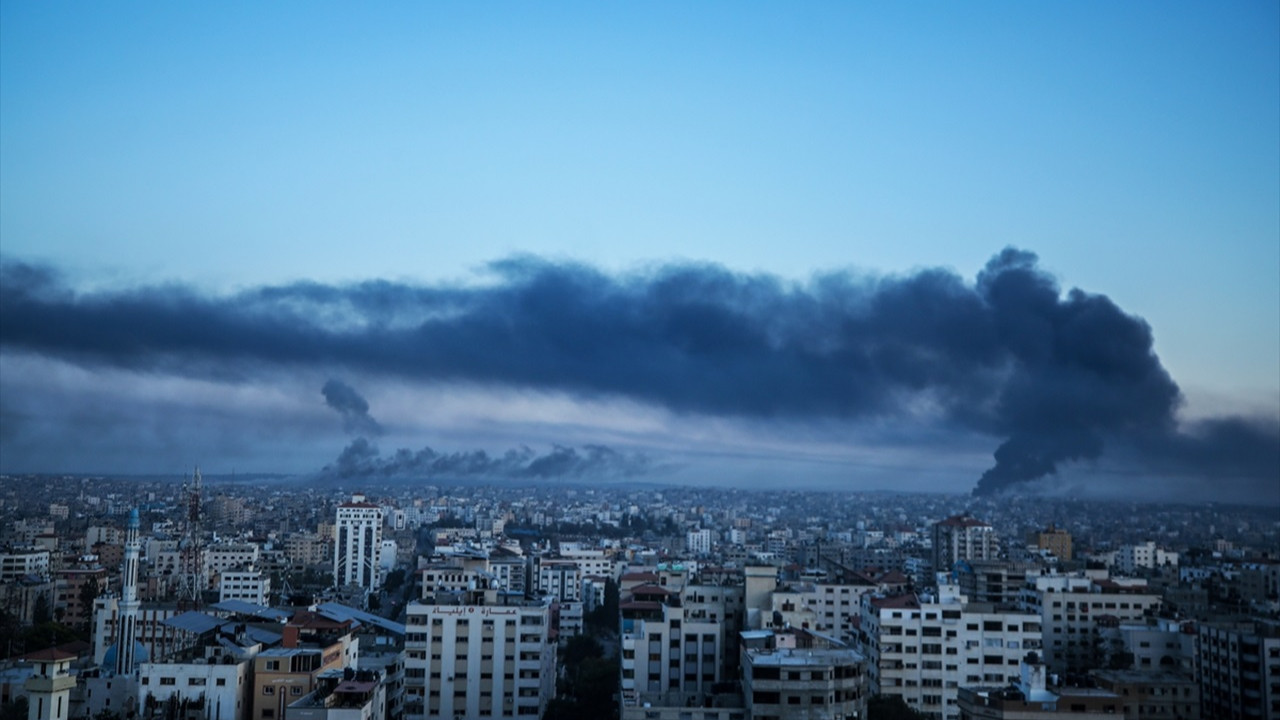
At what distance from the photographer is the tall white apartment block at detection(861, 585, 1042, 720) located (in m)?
19.7

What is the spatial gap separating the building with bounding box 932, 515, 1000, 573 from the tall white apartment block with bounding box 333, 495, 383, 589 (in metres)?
22.1

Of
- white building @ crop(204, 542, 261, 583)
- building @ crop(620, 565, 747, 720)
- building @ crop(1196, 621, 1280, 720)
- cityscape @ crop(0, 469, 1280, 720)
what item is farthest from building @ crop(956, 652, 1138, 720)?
white building @ crop(204, 542, 261, 583)

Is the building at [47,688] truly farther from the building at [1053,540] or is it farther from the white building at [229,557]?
the building at [1053,540]

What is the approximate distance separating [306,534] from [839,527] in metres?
38.4

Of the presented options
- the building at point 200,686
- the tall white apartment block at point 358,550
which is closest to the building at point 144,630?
the building at point 200,686

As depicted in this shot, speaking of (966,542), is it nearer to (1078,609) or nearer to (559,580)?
(559,580)

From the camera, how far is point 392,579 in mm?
46938

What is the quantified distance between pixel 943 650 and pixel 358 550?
31182mm

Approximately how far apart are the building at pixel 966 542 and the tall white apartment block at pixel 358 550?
22.1 metres

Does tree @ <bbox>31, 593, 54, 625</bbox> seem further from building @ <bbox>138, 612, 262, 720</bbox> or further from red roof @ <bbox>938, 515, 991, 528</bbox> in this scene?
red roof @ <bbox>938, 515, 991, 528</bbox>

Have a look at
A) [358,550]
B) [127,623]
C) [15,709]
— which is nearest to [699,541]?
[358,550]

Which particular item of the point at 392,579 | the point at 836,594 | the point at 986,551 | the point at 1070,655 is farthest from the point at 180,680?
the point at 986,551

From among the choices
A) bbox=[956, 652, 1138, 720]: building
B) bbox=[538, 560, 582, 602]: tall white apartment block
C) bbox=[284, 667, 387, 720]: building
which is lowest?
bbox=[538, 560, 582, 602]: tall white apartment block

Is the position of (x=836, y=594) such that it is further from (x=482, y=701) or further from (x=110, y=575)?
(x=110, y=575)
